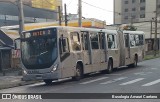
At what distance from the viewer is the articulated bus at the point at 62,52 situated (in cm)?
1666

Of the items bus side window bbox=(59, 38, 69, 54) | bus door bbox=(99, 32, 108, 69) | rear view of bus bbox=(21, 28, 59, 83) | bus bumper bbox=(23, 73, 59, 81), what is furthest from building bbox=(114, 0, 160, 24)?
bus bumper bbox=(23, 73, 59, 81)

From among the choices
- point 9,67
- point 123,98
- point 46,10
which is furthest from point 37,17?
point 123,98

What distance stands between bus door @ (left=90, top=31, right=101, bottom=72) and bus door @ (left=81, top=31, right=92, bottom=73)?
43 cm

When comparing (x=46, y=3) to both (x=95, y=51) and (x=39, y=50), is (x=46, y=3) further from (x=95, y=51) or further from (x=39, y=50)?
(x=39, y=50)

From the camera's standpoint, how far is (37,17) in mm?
82312

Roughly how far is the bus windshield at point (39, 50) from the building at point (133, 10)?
96.5m

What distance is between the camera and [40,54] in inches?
661

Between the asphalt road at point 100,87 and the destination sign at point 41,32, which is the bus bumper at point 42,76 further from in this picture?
the destination sign at point 41,32

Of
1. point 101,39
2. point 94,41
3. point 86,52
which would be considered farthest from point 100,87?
point 101,39

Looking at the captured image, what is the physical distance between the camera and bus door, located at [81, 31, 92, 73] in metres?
19.1

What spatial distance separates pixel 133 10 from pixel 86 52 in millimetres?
101037

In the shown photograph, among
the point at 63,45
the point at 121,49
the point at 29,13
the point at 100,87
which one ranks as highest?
the point at 29,13

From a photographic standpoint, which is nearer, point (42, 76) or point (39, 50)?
point (42, 76)

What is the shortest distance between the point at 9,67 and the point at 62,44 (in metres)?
13.3
